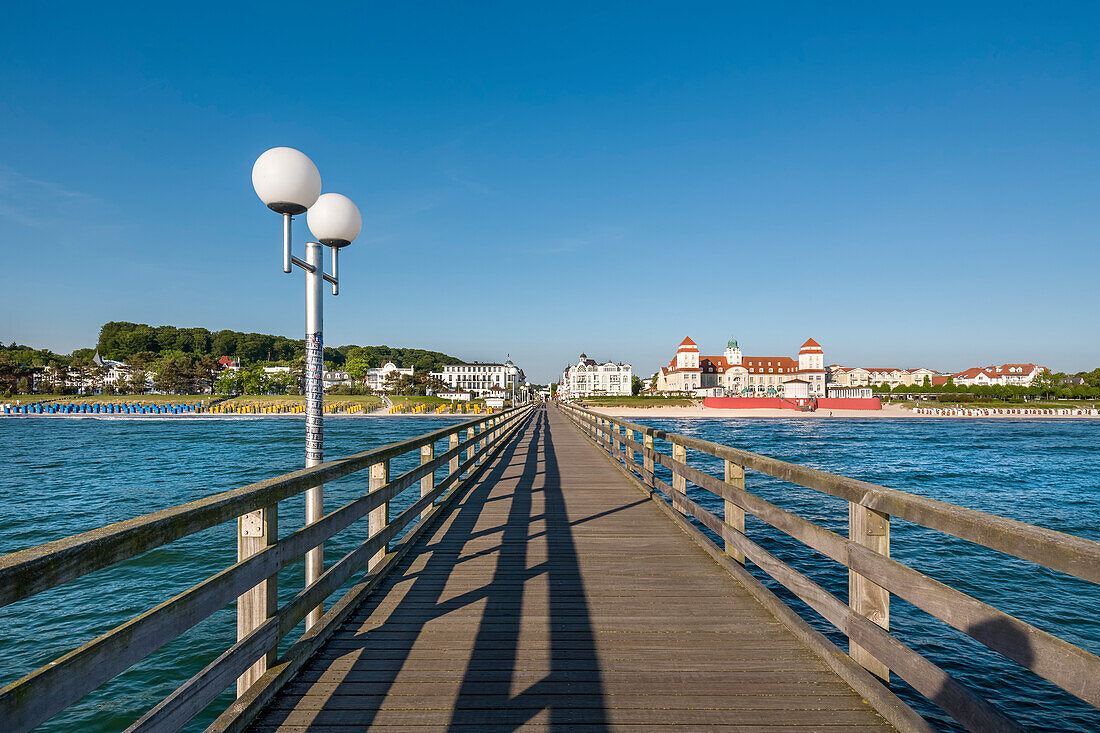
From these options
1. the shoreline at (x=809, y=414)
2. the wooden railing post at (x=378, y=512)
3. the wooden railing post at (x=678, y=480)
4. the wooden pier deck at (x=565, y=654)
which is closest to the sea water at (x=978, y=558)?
the wooden railing post at (x=678, y=480)

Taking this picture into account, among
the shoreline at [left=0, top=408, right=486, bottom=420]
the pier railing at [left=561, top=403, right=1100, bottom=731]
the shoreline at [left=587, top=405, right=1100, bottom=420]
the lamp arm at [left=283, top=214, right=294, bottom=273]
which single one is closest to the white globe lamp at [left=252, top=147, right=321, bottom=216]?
the lamp arm at [left=283, top=214, right=294, bottom=273]

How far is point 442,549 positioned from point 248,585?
340cm

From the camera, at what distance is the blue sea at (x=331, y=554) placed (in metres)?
5.62

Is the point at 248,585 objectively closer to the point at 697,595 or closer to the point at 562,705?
the point at 562,705

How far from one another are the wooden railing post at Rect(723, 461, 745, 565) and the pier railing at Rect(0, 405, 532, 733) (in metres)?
2.88

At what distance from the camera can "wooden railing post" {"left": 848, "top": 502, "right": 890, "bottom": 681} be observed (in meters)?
2.72

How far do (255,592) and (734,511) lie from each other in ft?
11.9

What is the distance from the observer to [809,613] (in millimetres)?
7121

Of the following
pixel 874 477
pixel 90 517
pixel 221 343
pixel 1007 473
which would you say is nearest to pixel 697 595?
pixel 90 517

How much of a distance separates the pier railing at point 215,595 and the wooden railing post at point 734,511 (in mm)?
2876

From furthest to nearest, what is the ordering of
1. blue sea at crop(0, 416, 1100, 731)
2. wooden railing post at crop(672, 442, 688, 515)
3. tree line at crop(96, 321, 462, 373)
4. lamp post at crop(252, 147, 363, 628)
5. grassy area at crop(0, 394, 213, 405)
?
tree line at crop(96, 321, 462, 373)
grassy area at crop(0, 394, 213, 405)
wooden railing post at crop(672, 442, 688, 515)
blue sea at crop(0, 416, 1100, 731)
lamp post at crop(252, 147, 363, 628)

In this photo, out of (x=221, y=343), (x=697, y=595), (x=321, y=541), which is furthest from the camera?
(x=221, y=343)

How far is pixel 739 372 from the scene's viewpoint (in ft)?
440

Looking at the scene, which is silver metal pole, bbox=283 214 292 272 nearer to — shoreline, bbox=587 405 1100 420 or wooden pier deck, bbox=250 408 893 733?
wooden pier deck, bbox=250 408 893 733
